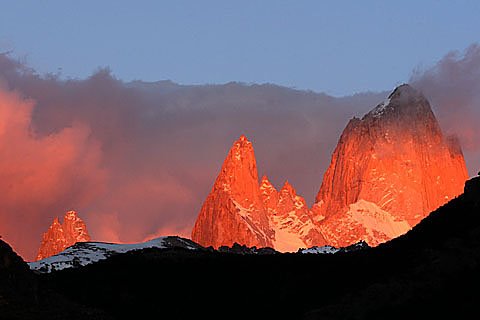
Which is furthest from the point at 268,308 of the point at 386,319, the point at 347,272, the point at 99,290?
the point at 386,319

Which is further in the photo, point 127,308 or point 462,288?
point 127,308

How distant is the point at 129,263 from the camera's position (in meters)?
120

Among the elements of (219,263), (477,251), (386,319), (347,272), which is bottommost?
(386,319)

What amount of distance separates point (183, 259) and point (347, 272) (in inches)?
1204

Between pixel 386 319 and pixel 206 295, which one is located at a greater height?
pixel 206 295

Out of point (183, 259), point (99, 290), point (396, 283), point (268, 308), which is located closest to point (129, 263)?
point (183, 259)

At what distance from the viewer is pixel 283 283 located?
100 m

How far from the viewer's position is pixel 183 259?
122812 millimetres

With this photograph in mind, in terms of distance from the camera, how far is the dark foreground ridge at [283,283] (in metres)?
73.8

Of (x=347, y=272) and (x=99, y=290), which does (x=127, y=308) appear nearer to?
(x=99, y=290)

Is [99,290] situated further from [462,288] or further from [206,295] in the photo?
[462,288]

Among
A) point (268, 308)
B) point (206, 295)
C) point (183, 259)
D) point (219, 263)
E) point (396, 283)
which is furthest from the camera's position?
point (183, 259)

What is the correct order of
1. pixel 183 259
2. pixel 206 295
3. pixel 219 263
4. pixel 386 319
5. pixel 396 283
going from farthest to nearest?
pixel 183 259 → pixel 219 263 → pixel 206 295 → pixel 396 283 → pixel 386 319

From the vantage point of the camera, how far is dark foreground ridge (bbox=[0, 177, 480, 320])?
73.8 meters
